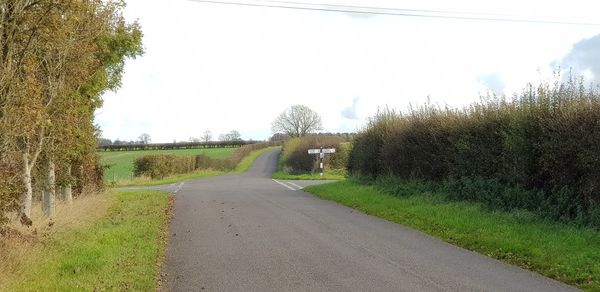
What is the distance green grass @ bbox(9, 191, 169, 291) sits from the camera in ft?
24.8

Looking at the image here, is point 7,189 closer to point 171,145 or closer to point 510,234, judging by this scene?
point 510,234

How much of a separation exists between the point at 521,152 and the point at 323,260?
663 cm

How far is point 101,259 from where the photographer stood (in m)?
9.12

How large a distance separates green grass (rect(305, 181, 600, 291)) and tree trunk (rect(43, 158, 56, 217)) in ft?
28.2

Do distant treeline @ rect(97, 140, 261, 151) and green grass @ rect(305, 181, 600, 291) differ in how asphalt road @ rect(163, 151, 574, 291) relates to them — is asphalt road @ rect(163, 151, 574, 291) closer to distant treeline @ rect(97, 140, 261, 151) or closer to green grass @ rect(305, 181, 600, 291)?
green grass @ rect(305, 181, 600, 291)

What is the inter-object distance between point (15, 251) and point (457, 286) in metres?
6.52

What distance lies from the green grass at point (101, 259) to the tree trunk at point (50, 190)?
1.51 metres

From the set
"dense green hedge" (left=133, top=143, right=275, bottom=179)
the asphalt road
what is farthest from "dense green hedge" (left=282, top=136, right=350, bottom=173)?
the asphalt road

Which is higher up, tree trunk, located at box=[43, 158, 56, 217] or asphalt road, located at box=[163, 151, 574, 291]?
tree trunk, located at box=[43, 158, 56, 217]

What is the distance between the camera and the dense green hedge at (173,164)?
51.6m

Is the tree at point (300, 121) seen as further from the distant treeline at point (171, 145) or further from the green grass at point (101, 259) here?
the green grass at point (101, 259)

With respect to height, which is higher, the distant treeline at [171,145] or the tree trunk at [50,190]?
the distant treeline at [171,145]

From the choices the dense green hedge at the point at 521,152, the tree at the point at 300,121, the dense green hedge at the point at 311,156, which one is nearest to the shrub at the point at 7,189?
the dense green hedge at the point at 521,152

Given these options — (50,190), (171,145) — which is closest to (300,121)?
(171,145)
